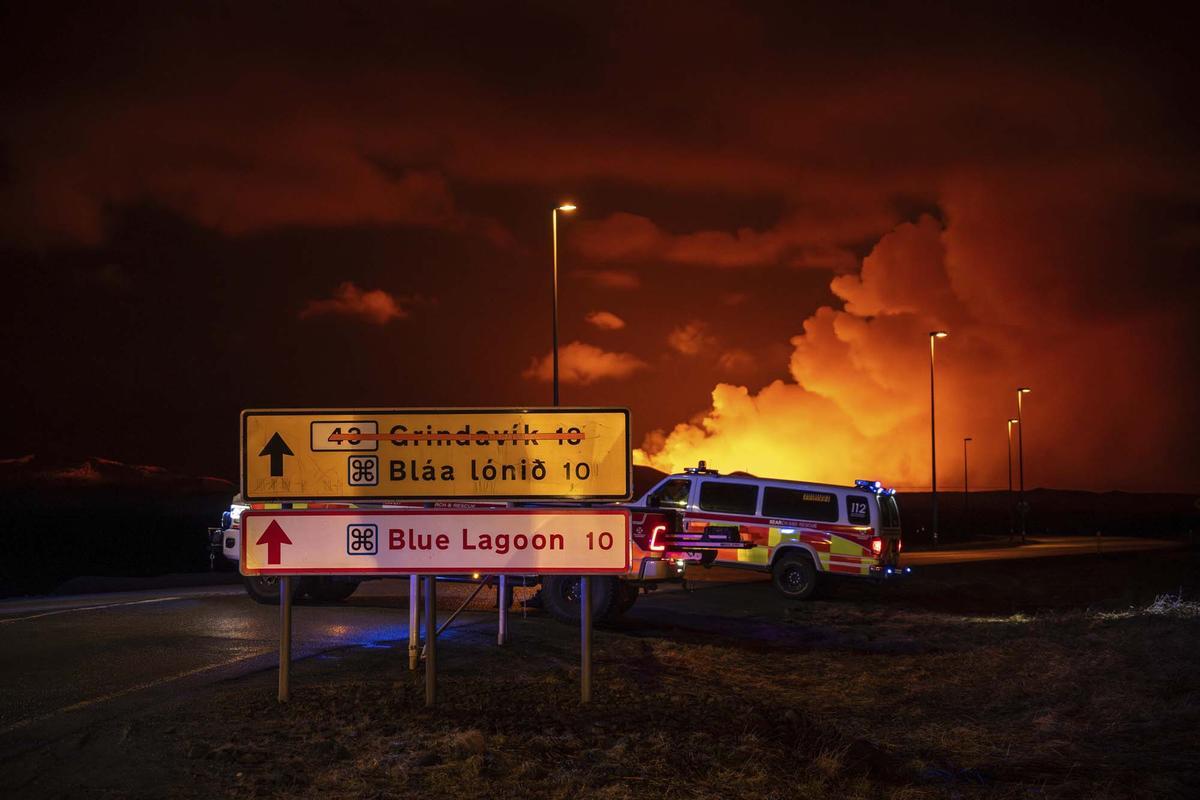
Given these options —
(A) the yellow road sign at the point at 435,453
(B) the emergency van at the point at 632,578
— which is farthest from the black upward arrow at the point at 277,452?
(B) the emergency van at the point at 632,578

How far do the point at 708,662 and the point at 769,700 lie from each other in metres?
2.41

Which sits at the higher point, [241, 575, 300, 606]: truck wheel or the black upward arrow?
the black upward arrow

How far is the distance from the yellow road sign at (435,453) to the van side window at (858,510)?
12.1 m

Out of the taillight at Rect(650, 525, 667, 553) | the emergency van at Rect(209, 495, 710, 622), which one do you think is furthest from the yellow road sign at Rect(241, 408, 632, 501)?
the emergency van at Rect(209, 495, 710, 622)

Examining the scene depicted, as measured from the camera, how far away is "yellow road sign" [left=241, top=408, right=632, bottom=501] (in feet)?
33.1

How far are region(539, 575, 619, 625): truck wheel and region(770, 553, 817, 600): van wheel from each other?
5864 mm

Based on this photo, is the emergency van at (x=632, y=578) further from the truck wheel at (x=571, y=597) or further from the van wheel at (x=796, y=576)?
the van wheel at (x=796, y=576)

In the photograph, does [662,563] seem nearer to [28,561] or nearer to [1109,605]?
[1109,605]

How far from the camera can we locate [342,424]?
Result: 33.3 feet

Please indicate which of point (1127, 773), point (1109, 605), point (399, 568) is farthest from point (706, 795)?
point (1109, 605)

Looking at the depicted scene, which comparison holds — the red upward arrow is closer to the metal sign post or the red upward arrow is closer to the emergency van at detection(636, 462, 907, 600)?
the metal sign post

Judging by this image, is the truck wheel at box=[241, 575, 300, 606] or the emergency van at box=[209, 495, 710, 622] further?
the truck wheel at box=[241, 575, 300, 606]

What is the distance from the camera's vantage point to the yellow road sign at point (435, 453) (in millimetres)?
10094

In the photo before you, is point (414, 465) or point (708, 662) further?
point (708, 662)
